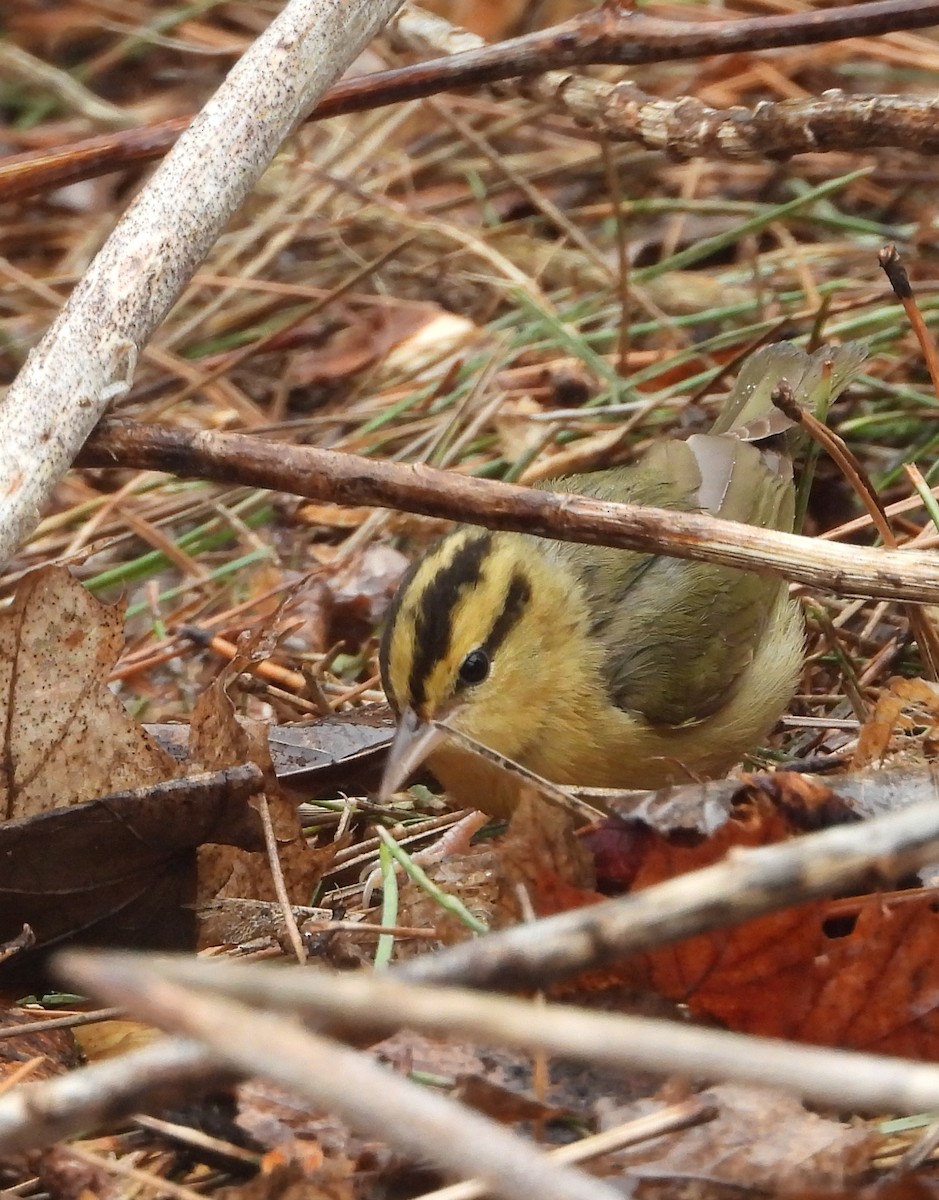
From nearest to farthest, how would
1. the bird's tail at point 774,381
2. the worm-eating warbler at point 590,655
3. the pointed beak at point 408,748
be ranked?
the pointed beak at point 408,748 < the worm-eating warbler at point 590,655 < the bird's tail at point 774,381

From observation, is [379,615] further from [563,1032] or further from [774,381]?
[563,1032]

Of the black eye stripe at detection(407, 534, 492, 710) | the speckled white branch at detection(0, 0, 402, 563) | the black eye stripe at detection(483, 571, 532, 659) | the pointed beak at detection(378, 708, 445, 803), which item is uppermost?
the speckled white branch at detection(0, 0, 402, 563)

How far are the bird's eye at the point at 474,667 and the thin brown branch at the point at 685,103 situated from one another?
1.21 m

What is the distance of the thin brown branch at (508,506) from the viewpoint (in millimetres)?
2271

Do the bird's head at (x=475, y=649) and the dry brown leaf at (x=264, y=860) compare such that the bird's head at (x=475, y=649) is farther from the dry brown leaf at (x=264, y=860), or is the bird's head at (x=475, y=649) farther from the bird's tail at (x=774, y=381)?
the bird's tail at (x=774, y=381)

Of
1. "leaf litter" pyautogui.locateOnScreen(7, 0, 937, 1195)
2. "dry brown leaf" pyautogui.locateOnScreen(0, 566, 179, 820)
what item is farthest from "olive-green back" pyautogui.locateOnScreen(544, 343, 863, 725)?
"dry brown leaf" pyautogui.locateOnScreen(0, 566, 179, 820)

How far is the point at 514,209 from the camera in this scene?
664cm

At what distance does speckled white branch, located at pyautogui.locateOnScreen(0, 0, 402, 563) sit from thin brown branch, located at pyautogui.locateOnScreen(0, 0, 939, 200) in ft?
0.75

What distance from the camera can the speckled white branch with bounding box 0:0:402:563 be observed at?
2.55m

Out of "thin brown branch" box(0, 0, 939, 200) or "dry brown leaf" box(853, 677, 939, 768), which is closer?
"dry brown leaf" box(853, 677, 939, 768)

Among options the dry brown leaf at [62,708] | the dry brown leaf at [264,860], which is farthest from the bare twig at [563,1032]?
the dry brown leaf at [62,708]

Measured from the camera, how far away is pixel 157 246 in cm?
275

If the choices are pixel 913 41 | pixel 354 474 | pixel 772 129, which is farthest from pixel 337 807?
pixel 913 41

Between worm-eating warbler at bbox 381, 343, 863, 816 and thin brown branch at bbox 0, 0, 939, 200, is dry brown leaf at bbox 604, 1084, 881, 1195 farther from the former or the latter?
thin brown branch at bbox 0, 0, 939, 200
